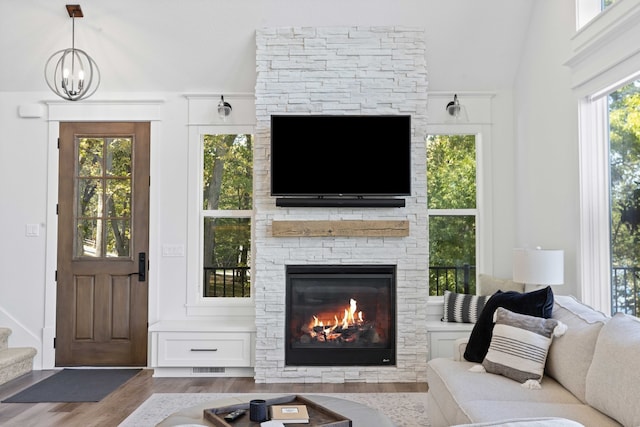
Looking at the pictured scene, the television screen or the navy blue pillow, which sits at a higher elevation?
the television screen

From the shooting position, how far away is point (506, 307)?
132 inches

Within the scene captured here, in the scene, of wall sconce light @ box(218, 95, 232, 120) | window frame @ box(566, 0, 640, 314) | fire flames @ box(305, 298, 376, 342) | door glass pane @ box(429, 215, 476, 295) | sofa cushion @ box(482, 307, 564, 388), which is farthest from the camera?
door glass pane @ box(429, 215, 476, 295)

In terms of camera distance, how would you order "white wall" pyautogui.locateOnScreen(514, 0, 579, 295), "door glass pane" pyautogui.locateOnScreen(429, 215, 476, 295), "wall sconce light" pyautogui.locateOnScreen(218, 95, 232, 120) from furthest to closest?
"door glass pane" pyautogui.locateOnScreen(429, 215, 476, 295)
"wall sconce light" pyautogui.locateOnScreen(218, 95, 232, 120)
"white wall" pyautogui.locateOnScreen(514, 0, 579, 295)

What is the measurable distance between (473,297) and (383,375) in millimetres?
1072

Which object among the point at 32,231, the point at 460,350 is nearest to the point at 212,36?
the point at 32,231

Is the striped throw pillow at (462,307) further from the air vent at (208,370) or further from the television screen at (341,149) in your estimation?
the air vent at (208,370)

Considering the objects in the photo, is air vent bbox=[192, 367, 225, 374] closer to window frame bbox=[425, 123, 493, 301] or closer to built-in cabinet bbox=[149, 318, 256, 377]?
built-in cabinet bbox=[149, 318, 256, 377]

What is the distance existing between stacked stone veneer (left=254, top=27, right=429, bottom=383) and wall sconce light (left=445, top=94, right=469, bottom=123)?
1.80ft

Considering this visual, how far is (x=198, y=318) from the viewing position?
17.3ft

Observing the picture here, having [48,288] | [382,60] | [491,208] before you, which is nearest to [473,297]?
[491,208]

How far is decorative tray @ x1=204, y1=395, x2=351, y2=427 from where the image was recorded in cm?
239

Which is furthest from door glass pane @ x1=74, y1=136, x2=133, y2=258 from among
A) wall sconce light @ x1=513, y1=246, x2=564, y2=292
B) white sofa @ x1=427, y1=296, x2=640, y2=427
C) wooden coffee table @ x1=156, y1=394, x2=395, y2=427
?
wall sconce light @ x1=513, y1=246, x2=564, y2=292

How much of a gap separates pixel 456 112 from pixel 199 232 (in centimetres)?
265

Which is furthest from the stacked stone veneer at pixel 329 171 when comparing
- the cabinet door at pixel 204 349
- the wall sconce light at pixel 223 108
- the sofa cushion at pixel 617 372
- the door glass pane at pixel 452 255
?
the sofa cushion at pixel 617 372
